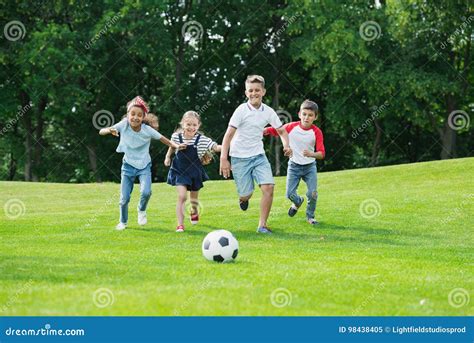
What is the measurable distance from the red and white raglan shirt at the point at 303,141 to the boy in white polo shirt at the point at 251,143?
0.91m

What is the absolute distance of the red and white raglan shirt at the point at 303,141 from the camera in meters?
12.1

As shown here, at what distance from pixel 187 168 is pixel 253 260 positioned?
3.54 meters

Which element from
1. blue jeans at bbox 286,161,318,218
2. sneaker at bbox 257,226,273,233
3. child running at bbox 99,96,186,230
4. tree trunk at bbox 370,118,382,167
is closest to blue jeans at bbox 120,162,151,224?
child running at bbox 99,96,186,230

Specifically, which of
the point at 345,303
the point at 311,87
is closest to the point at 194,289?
the point at 345,303

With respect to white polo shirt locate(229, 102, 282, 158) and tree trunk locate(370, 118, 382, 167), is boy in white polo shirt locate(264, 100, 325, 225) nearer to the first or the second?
white polo shirt locate(229, 102, 282, 158)

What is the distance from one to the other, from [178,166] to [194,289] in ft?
17.8

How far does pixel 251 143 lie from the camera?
11148mm

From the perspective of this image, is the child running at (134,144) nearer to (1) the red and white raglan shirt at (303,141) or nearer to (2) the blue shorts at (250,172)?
(2) the blue shorts at (250,172)

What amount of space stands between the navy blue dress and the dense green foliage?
735 inches

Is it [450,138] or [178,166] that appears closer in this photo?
[178,166]
